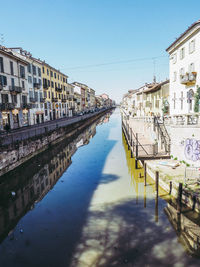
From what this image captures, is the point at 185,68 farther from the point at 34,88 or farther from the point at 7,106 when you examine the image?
the point at 34,88

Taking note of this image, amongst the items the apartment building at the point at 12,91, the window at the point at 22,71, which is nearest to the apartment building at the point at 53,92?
the window at the point at 22,71

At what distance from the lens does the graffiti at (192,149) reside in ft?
40.3

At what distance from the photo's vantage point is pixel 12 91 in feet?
93.9

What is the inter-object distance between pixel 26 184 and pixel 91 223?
821 cm

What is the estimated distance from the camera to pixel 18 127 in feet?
104

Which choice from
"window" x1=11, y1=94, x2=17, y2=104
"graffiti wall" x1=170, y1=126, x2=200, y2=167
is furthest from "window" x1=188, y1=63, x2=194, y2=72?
"window" x1=11, y1=94, x2=17, y2=104

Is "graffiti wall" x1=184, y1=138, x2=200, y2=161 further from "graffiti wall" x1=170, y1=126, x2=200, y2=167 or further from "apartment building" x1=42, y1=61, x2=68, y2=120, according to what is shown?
"apartment building" x1=42, y1=61, x2=68, y2=120

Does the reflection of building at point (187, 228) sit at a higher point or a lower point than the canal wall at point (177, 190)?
lower

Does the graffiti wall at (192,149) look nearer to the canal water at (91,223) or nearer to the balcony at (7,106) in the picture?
the canal water at (91,223)

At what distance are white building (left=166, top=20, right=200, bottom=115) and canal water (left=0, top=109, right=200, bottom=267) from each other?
11.6m

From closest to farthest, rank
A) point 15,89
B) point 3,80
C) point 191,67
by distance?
point 191,67
point 3,80
point 15,89

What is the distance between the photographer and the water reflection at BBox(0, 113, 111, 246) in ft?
35.8

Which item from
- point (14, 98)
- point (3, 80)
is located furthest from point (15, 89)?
point (3, 80)

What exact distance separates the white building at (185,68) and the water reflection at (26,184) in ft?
53.2
